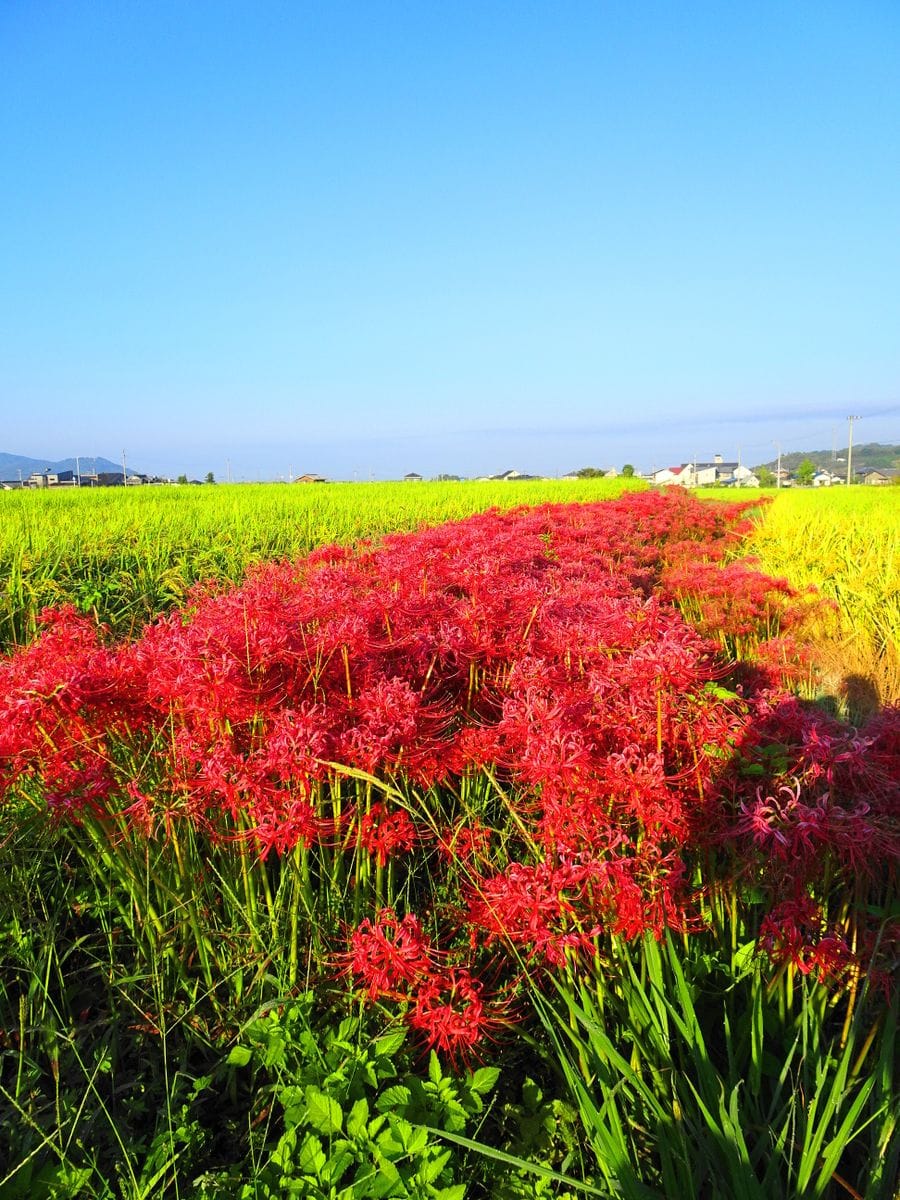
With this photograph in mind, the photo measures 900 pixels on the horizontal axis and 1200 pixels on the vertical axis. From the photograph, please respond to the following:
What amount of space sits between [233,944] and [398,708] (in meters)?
0.79

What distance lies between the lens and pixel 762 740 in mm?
1662

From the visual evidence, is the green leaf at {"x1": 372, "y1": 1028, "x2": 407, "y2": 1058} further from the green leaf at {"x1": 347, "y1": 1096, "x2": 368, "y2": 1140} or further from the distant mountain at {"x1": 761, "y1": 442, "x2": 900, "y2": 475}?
the distant mountain at {"x1": 761, "y1": 442, "x2": 900, "y2": 475}

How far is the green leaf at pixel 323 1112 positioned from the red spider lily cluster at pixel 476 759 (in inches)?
8.2

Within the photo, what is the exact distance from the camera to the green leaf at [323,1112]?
1.31 meters

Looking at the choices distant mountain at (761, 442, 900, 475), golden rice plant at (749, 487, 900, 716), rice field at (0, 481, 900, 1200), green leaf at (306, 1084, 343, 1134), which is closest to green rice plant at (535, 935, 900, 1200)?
rice field at (0, 481, 900, 1200)

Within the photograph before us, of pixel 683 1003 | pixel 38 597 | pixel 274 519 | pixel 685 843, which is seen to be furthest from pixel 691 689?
pixel 274 519

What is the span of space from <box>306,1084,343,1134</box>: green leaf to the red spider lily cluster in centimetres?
21

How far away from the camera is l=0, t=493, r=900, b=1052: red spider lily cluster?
4.53 feet

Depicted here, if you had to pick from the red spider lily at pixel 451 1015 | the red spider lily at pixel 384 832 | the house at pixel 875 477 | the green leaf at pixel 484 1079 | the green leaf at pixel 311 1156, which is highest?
the house at pixel 875 477

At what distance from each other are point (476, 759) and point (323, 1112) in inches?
28.5

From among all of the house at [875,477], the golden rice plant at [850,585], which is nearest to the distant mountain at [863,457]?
the house at [875,477]

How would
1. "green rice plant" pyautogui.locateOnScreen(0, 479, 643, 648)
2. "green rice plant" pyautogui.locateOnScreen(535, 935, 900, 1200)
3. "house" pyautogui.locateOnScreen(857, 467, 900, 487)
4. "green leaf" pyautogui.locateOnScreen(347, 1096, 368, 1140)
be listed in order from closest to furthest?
"green rice plant" pyautogui.locateOnScreen(535, 935, 900, 1200), "green leaf" pyautogui.locateOnScreen(347, 1096, 368, 1140), "green rice plant" pyautogui.locateOnScreen(0, 479, 643, 648), "house" pyautogui.locateOnScreen(857, 467, 900, 487)

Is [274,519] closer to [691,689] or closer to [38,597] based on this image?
[38,597]

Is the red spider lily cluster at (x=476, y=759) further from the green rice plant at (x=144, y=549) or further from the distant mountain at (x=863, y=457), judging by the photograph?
the distant mountain at (x=863, y=457)
